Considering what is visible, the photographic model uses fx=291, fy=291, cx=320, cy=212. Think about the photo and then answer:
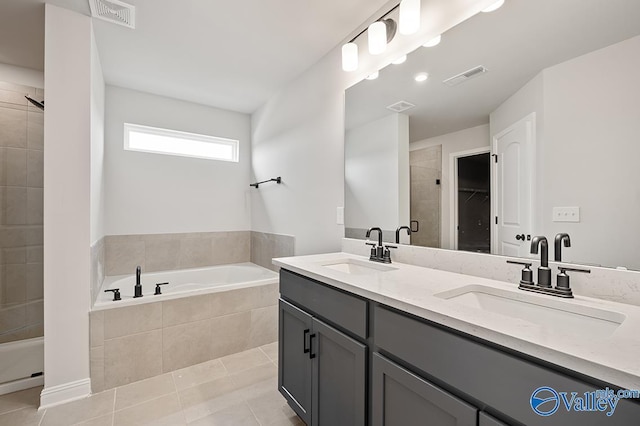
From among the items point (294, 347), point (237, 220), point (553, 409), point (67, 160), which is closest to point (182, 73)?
point (67, 160)

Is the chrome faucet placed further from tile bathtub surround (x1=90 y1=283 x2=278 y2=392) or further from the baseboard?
the baseboard

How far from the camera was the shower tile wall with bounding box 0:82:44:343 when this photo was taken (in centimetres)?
246

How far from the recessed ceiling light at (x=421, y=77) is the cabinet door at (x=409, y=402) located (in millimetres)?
1474

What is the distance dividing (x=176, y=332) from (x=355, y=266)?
153 cm

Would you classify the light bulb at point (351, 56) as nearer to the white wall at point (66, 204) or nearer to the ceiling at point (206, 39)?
the ceiling at point (206, 39)

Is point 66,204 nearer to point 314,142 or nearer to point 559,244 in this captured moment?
point 314,142

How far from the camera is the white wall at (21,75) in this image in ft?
8.21

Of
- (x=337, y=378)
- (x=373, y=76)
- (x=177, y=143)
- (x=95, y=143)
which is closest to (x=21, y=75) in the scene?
(x=95, y=143)

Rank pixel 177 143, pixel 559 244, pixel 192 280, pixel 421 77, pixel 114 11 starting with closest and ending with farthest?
pixel 559 244, pixel 421 77, pixel 114 11, pixel 192 280, pixel 177 143

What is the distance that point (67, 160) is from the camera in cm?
190

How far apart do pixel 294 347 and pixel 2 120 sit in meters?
3.09

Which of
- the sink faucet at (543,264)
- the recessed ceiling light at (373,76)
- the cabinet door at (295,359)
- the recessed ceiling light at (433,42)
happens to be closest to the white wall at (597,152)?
the sink faucet at (543,264)

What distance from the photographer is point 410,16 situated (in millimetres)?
Result: 1573

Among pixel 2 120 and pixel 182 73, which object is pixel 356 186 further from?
pixel 2 120
